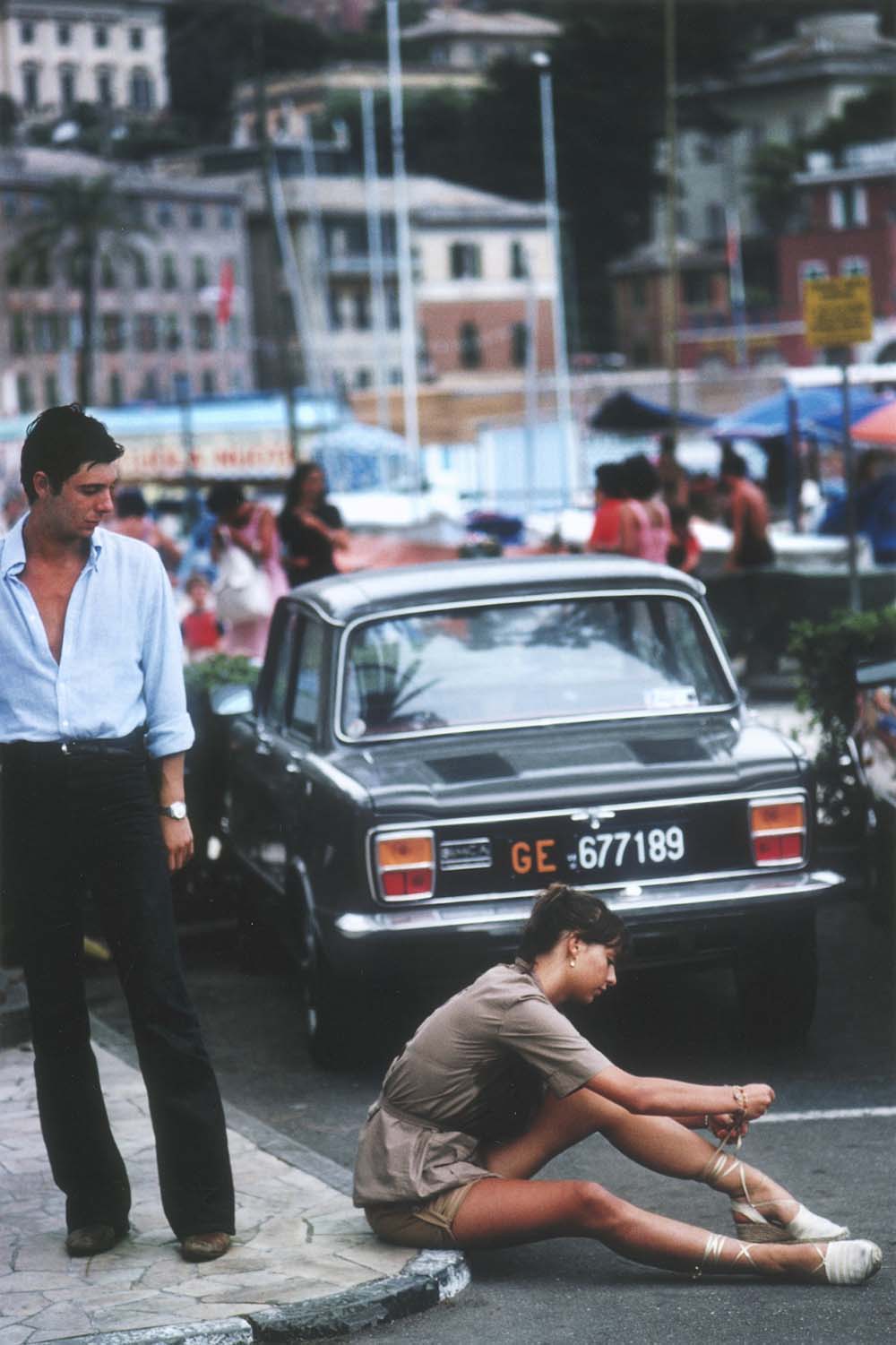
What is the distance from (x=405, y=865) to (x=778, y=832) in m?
1.17

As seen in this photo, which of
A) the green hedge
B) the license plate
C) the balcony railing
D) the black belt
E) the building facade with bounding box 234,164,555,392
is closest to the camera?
the black belt

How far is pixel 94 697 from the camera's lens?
5418 millimetres

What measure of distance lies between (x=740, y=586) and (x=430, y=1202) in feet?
48.6

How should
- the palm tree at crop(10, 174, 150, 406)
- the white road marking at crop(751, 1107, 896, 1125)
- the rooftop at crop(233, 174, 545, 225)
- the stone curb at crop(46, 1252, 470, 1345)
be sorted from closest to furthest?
the stone curb at crop(46, 1252, 470, 1345), the white road marking at crop(751, 1107, 896, 1125), the rooftop at crop(233, 174, 545, 225), the palm tree at crop(10, 174, 150, 406)

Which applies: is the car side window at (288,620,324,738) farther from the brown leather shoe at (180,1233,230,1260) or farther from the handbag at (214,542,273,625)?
the handbag at (214,542,273,625)

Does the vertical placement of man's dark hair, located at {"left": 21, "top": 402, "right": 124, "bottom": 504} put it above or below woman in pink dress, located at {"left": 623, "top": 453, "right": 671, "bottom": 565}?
above

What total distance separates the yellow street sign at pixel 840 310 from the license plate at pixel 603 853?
657 cm

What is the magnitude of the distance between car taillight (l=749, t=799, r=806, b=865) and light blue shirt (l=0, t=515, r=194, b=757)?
2371 mm

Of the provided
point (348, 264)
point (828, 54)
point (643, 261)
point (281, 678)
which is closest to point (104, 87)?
point (828, 54)

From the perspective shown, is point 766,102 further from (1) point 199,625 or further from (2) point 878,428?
(1) point 199,625

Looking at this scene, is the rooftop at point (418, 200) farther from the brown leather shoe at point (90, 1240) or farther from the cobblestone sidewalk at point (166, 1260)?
the brown leather shoe at point (90, 1240)

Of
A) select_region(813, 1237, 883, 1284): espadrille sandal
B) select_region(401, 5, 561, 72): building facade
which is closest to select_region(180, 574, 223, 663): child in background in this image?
select_region(813, 1237, 883, 1284): espadrille sandal

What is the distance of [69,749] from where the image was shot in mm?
5379

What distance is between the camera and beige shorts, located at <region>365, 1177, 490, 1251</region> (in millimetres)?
5406
